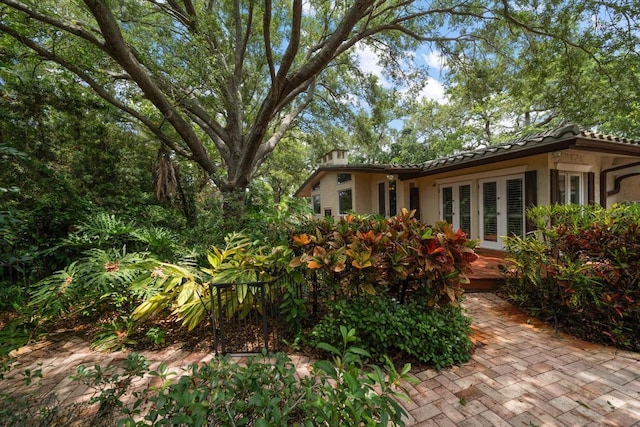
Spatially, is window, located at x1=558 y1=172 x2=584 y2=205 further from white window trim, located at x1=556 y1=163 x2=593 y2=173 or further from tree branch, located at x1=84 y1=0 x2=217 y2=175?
tree branch, located at x1=84 y1=0 x2=217 y2=175

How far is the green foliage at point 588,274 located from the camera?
2.70 meters

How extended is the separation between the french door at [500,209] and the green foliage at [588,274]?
228 centimetres

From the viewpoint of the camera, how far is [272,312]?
2.90 m

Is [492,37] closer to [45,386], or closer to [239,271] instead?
[239,271]

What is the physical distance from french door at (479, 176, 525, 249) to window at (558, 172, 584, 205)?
0.72m

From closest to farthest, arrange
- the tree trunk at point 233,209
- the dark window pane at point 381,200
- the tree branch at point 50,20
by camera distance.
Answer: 1. the tree branch at point 50,20
2. the tree trunk at point 233,209
3. the dark window pane at point 381,200

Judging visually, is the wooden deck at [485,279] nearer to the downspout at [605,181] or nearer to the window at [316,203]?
the downspout at [605,181]

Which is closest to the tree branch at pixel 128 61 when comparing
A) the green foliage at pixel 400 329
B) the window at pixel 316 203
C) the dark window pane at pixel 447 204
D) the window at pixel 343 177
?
the green foliage at pixel 400 329

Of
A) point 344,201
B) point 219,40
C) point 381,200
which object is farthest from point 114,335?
point 344,201

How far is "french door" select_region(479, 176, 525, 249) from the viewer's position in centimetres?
585

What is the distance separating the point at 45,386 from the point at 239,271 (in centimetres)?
177

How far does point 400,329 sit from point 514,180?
5545 mm

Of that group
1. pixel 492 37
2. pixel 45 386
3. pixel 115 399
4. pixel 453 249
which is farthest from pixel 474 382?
pixel 492 37

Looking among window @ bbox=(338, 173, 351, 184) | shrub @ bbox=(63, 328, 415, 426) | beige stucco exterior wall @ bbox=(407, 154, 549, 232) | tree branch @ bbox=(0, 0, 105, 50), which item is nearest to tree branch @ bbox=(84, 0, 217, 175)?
tree branch @ bbox=(0, 0, 105, 50)
